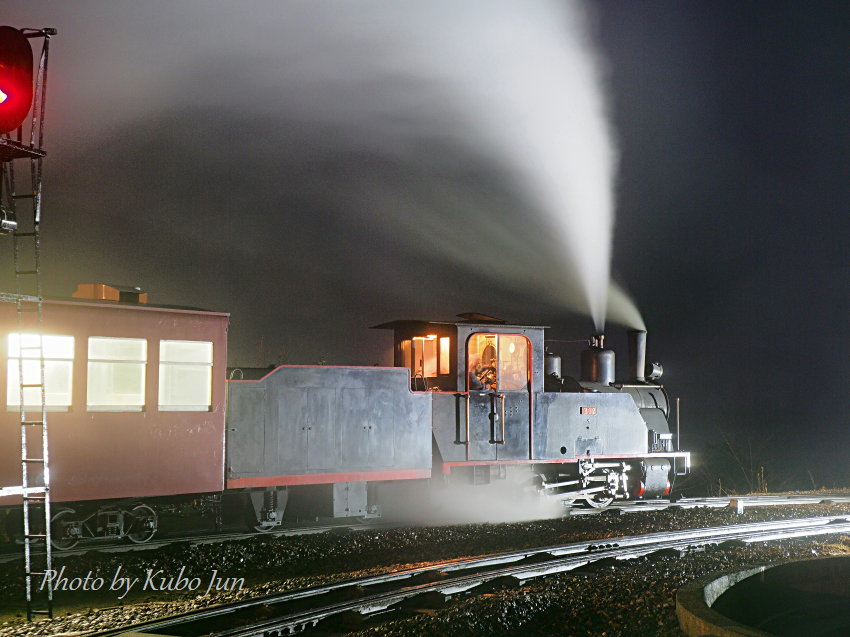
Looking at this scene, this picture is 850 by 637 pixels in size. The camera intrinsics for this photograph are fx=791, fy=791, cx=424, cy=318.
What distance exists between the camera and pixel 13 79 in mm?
6809

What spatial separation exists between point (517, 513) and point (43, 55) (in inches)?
400

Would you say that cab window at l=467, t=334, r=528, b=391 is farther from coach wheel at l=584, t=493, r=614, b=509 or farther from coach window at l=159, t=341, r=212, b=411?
coach window at l=159, t=341, r=212, b=411

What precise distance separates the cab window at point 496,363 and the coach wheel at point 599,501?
9.48 ft

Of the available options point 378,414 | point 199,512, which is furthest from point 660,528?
point 199,512

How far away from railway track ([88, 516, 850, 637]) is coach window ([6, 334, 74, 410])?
12.3 ft

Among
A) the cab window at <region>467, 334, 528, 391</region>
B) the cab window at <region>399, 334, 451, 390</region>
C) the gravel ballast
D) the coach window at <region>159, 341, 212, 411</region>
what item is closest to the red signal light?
the coach window at <region>159, 341, 212, 411</region>

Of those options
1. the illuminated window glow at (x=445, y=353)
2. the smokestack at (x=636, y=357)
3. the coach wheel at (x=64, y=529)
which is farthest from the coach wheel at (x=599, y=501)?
the coach wheel at (x=64, y=529)

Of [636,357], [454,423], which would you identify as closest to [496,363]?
[454,423]

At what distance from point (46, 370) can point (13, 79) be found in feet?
12.9

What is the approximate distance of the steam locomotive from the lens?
9648 mm

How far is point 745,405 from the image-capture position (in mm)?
60281

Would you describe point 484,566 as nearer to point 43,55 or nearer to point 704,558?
point 704,558

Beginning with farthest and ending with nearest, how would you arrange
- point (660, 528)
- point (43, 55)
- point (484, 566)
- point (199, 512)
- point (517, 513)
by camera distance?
point (517, 513) < point (660, 528) < point (199, 512) < point (484, 566) < point (43, 55)

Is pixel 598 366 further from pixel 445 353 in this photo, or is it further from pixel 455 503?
pixel 455 503
